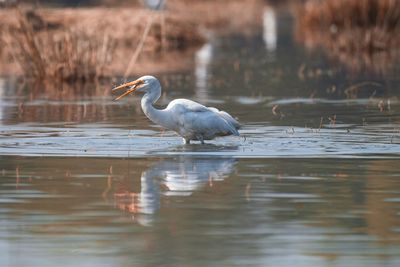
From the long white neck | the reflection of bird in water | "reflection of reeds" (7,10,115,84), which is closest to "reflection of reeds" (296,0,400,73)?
"reflection of reeds" (7,10,115,84)

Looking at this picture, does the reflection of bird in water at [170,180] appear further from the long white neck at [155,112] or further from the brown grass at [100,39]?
the brown grass at [100,39]

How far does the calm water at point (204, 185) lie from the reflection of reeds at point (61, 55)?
155cm

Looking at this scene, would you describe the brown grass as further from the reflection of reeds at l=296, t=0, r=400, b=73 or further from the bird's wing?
the bird's wing

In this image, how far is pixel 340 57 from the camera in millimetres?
30062

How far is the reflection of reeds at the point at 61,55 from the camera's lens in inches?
861

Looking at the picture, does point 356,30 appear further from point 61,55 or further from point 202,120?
point 202,120

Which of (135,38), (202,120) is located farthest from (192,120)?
(135,38)

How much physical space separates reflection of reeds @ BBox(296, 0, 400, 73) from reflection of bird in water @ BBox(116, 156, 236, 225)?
1368cm

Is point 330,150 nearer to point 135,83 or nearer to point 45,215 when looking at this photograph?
point 135,83

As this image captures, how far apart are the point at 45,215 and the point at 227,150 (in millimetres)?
4447

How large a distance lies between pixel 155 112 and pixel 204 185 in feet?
10.4

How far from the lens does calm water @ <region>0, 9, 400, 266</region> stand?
8.04 meters

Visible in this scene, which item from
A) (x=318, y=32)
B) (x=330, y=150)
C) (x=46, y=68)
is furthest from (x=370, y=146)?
(x=318, y=32)

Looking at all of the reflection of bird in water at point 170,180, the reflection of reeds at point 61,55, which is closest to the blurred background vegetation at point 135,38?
the reflection of reeds at point 61,55
